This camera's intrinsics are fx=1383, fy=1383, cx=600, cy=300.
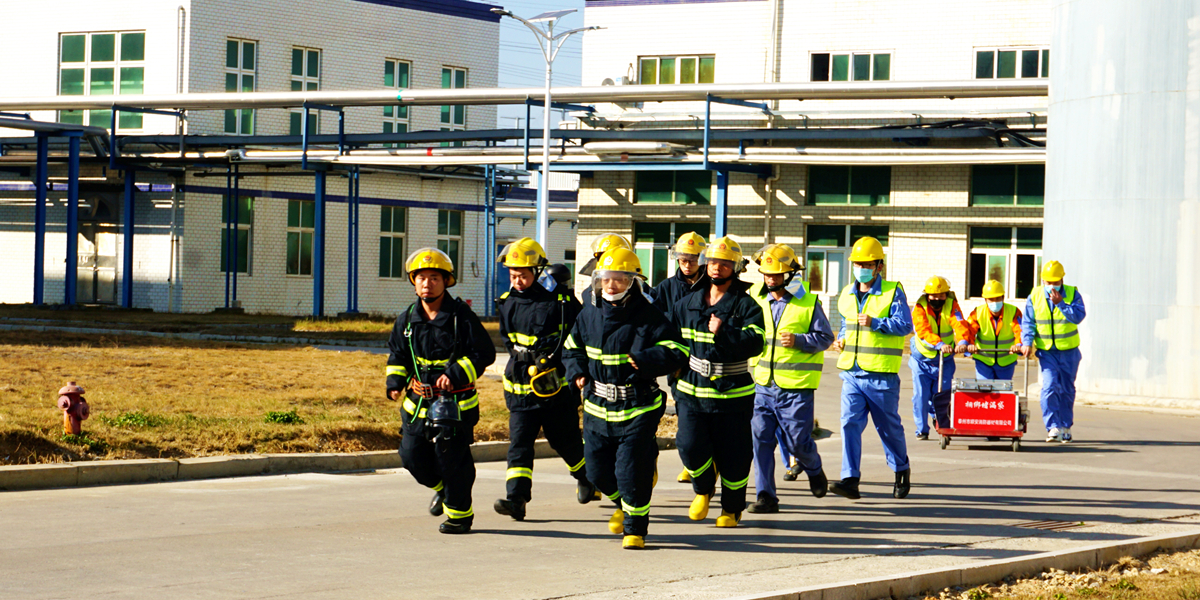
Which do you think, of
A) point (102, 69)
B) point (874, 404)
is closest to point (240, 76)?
point (102, 69)

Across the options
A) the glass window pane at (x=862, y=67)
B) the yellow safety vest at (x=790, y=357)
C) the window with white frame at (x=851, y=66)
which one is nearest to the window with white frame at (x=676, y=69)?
the window with white frame at (x=851, y=66)

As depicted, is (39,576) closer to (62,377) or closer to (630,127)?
(62,377)

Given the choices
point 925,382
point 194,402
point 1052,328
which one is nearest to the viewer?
point 194,402

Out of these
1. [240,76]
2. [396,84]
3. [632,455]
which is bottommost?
[632,455]

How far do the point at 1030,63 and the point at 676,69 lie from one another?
9470 mm

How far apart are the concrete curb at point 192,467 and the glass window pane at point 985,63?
24924mm

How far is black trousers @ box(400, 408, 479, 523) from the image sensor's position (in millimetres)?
8812

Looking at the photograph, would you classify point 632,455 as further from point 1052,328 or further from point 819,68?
point 819,68

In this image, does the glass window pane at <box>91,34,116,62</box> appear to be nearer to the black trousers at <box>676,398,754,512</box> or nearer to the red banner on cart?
the red banner on cart

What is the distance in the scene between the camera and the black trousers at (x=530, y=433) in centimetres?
948

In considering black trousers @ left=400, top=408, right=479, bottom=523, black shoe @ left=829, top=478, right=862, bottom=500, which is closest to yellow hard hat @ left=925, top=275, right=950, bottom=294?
black shoe @ left=829, top=478, right=862, bottom=500

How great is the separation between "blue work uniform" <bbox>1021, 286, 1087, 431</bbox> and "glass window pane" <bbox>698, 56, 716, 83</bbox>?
2267cm

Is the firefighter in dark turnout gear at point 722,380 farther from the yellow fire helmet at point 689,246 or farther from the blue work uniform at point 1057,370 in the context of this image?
the blue work uniform at point 1057,370

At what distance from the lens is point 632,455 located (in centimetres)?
856
